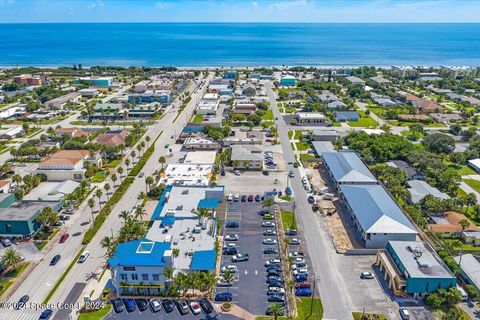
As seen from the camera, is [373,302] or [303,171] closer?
[373,302]

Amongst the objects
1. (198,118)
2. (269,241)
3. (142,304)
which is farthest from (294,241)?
(198,118)

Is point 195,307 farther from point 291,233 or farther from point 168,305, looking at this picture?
point 291,233

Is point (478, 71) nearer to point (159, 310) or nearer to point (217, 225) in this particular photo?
point (217, 225)

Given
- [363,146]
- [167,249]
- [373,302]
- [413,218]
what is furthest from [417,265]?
[363,146]

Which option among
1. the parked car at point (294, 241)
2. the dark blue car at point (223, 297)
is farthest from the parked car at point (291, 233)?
the dark blue car at point (223, 297)

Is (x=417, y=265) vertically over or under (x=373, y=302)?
over

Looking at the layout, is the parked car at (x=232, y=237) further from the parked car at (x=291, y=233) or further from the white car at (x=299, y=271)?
the white car at (x=299, y=271)

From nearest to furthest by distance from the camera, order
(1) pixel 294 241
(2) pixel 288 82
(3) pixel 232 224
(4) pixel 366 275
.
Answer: (4) pixel 366 275, (1) pixel 294 241, (3) pixel 232 224, (2) pixel 288 82

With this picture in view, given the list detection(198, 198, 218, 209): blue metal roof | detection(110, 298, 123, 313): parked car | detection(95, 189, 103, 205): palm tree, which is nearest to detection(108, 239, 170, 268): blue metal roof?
detection(110, 298, 123, 313): parked car
